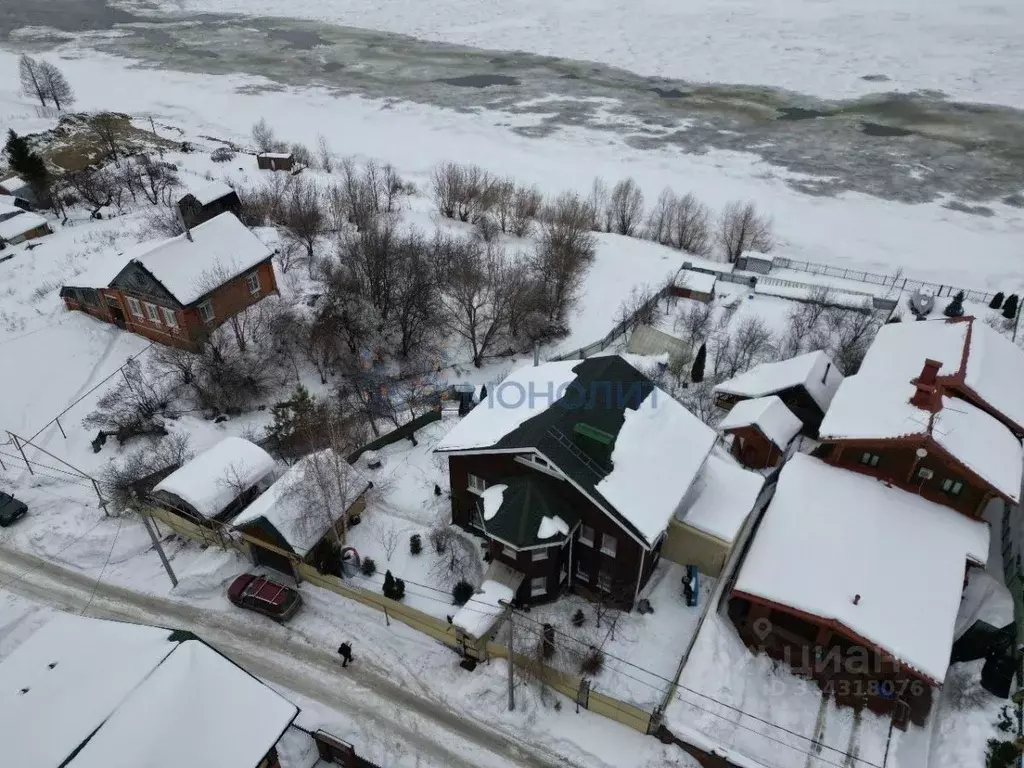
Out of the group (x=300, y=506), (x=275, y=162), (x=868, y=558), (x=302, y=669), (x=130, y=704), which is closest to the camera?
(x=130, y=704)

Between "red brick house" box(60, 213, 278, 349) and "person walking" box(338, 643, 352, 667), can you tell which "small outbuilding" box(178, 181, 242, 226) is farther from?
"person walking" box(338, 643, 352, 667)

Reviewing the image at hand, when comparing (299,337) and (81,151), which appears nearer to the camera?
(299,337)

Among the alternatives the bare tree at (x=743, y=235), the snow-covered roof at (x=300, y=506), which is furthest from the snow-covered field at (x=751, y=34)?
the snow-covered roof at (x=300, y=506)

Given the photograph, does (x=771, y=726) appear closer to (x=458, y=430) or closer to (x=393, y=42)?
(x=458, y=430)

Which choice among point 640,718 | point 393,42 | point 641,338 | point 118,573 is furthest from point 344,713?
point 393,42

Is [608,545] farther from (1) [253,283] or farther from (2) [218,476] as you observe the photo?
(1) [253,283]

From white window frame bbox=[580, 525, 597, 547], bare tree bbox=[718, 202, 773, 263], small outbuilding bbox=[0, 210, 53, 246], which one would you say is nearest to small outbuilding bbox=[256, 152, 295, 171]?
small outbuilding bbox=[0, 210, 53, 246]

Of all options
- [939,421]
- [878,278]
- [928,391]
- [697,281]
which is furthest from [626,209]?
[939,421]
